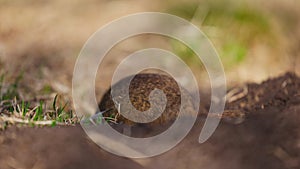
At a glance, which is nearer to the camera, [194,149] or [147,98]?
[194,149]

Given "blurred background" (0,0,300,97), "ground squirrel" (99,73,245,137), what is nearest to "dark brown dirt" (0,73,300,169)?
"ground squirrel" (99,73,245,137)

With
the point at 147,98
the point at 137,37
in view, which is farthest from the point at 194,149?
the point at 137,37

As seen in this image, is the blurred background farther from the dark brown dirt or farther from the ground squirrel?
the dark brown dirt

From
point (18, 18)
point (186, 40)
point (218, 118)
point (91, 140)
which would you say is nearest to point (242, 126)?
point (218, 118)

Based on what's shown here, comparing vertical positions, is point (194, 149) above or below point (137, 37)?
above

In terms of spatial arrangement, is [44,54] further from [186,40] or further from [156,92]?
[156,92]

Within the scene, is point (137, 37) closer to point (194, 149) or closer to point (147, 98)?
point (147, 98)

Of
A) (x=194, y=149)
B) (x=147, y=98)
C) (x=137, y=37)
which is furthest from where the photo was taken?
(x=137, y=37)

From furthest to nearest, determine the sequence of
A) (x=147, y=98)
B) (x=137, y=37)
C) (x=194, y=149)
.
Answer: (x=137, y=37) < (x=147, y=98) < (x=194, y=149)
